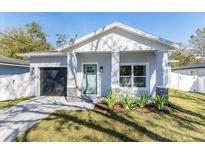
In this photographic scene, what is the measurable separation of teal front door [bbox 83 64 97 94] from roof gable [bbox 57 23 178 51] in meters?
2.08

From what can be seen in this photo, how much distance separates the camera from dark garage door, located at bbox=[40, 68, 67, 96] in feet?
45.1

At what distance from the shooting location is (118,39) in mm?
10703

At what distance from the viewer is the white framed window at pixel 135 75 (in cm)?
1210

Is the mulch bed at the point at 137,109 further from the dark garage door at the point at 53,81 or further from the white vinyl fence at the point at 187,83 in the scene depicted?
the white vinyl fence at the point at 187,83

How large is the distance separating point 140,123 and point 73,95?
5.53 meters

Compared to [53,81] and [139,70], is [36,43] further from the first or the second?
[139,70]

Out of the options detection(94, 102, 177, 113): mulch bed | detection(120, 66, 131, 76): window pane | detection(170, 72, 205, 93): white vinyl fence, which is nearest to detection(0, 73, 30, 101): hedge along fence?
detection(94, 102, 177, 113): mulch bed

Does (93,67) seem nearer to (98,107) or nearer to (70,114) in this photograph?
(98,107)

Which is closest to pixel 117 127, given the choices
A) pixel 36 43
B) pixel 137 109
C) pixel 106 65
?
pixel 137 109

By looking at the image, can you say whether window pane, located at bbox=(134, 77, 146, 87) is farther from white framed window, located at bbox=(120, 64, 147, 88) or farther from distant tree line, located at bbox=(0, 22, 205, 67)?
distant tree line, located at bbox=(0, 22, 205, 67)

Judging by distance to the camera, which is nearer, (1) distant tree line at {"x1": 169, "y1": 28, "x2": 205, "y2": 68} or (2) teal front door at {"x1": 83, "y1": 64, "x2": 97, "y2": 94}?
(2) teal front door at {"x1": 83, "y1": 64, "x2": 97, "y2": 94}

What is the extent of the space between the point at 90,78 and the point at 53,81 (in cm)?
324

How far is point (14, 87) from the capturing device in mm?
12992
